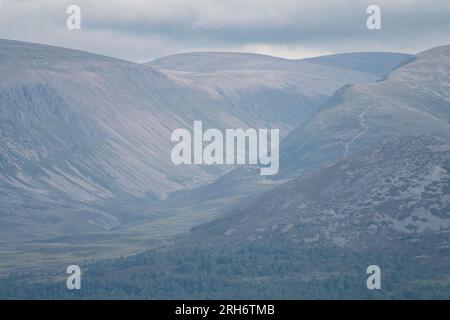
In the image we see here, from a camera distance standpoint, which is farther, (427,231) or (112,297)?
(427,231)

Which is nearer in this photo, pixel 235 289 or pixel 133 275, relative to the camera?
pixel 235 289

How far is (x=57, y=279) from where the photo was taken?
629ft

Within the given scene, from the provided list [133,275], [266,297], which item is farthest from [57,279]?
[266,297]

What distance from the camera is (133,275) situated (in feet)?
615
